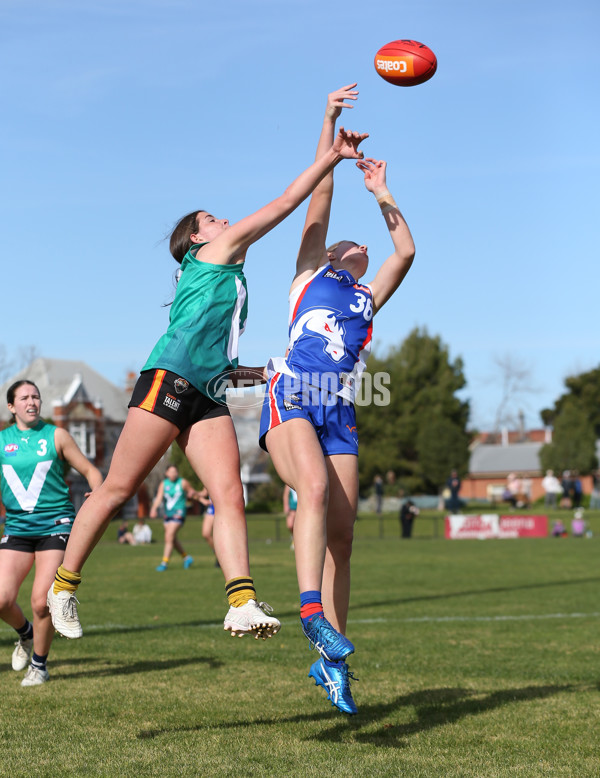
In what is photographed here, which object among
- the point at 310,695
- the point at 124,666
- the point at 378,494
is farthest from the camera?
the point at 378,494

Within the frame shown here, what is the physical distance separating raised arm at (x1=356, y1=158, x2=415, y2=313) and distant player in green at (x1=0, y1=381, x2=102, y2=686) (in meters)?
2.75

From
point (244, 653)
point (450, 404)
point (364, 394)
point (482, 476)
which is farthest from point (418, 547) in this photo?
point (482, 476)

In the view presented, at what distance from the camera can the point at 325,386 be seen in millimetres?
5531

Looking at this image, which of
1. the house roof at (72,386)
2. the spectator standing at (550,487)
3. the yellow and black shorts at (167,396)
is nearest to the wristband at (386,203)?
the yellow and black shorts at (167,396)

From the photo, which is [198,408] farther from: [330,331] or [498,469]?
[498,469]

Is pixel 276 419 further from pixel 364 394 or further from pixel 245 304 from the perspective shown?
pixel 364 394

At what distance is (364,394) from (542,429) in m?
127

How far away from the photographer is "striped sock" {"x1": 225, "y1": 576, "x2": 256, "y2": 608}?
485 cm

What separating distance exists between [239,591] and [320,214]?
2.55 meters

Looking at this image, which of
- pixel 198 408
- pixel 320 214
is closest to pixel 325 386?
pixel 198 408

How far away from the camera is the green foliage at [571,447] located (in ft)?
233

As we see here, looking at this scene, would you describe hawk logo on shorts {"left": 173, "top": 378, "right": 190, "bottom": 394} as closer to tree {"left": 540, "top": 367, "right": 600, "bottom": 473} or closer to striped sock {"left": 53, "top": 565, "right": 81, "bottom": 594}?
striped sock {"left": 53, "top": 565, "right": 81, "bottom": 594}

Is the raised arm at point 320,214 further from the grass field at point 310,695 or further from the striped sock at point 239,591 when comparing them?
the grass field at point 310,695

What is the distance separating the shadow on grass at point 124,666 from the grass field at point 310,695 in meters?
0.02
